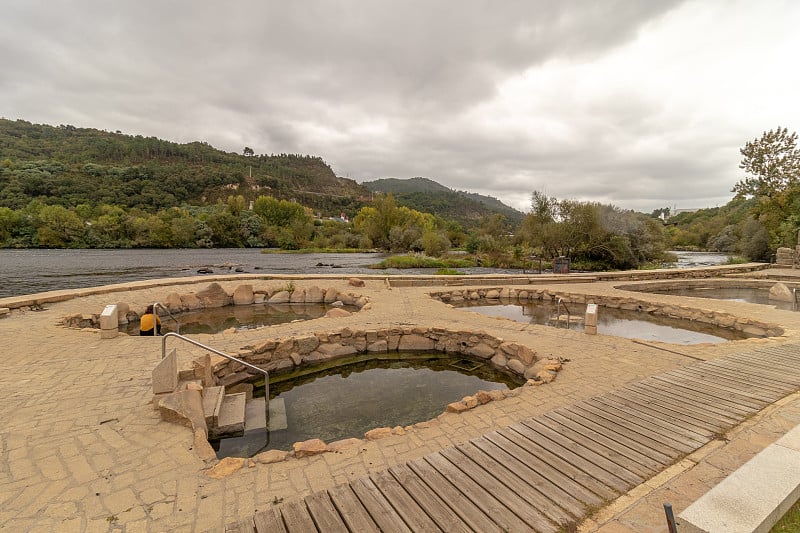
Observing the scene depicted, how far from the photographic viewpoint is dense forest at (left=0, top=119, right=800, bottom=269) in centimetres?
2388

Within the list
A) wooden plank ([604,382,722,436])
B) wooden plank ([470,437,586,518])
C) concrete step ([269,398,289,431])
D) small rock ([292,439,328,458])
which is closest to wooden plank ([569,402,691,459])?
wooden plank ([604,382,722,436])

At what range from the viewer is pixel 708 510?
1.86 meters

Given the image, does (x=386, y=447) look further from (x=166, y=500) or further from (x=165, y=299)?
(x=165, y=299)

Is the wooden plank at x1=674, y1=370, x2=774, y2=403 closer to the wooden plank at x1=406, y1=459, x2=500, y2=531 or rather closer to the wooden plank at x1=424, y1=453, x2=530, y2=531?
the wooden plank at x1=424, y1=453, x2=530, y2=531

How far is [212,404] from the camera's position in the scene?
15.0 ft

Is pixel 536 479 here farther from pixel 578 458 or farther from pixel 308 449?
pixel 308 449

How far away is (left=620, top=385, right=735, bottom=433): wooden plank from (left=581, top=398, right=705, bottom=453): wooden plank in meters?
0.39

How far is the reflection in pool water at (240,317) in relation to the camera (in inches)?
388

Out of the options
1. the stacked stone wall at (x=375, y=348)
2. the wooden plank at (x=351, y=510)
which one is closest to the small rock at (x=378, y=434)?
the wooden plank at (x=351, y=510)

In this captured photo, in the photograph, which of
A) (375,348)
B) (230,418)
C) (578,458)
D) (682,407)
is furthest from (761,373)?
(230,418)

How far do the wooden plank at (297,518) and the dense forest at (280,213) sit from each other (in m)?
25.2

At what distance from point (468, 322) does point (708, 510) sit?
6.73 metres

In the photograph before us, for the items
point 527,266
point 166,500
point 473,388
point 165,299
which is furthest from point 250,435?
point 527,266

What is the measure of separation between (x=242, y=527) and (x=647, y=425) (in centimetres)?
358
